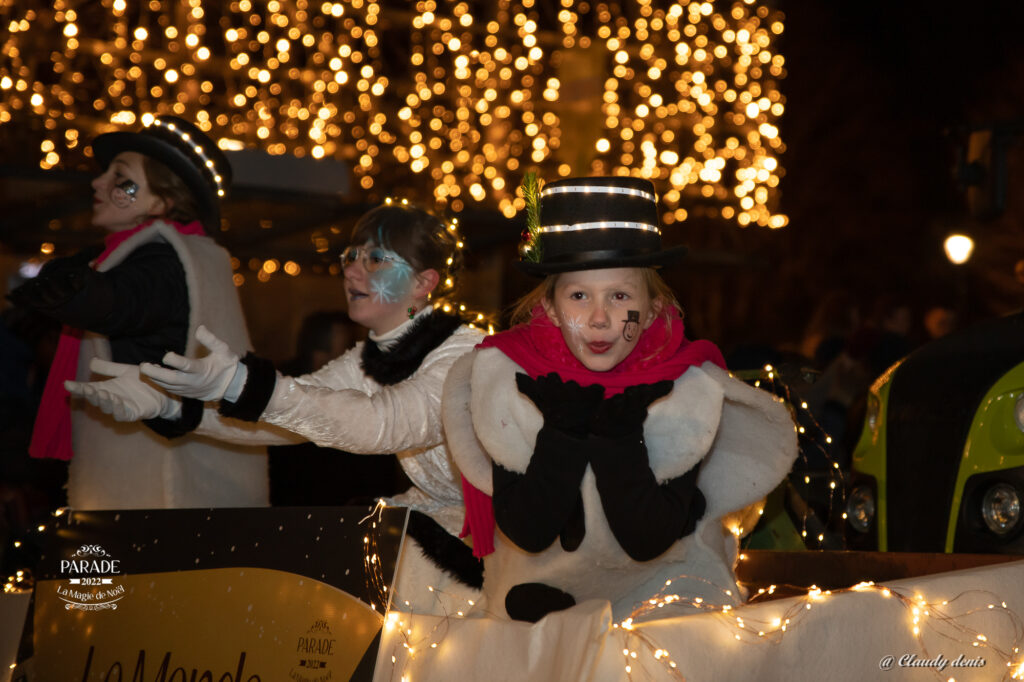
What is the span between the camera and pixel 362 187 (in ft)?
35.8

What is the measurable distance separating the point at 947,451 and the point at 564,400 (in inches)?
88.2

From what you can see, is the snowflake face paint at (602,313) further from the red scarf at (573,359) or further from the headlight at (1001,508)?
the headlight at (1001,508)

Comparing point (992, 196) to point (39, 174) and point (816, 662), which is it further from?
point (39, 174)

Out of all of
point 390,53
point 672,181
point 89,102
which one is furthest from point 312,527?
point 672,181

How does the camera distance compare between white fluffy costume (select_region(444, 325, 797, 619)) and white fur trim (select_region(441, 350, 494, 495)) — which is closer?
white fluffy costume (select_region(444, 325, 797, 619))

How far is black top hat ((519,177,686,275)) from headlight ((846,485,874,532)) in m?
2.08

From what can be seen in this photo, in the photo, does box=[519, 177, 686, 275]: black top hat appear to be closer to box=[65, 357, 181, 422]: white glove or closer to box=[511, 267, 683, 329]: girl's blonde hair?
box=[511, 267, 683, 329]: girl's blonde hair

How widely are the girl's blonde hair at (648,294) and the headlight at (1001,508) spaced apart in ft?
5.12

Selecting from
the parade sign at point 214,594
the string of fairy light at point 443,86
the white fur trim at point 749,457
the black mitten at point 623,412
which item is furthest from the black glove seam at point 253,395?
the string of fairy light at point 443,86

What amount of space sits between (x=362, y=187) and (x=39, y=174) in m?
4.15

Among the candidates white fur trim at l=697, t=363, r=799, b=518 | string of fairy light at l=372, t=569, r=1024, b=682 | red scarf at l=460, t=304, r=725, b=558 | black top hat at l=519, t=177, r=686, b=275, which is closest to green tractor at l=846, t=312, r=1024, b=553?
string of fairy light at l=372, t=569, r=1024, b=682

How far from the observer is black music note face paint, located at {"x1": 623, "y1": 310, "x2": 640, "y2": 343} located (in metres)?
2.67

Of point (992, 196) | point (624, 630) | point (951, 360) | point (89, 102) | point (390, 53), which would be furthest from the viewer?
point (390, 53)

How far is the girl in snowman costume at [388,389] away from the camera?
2.96 meters
